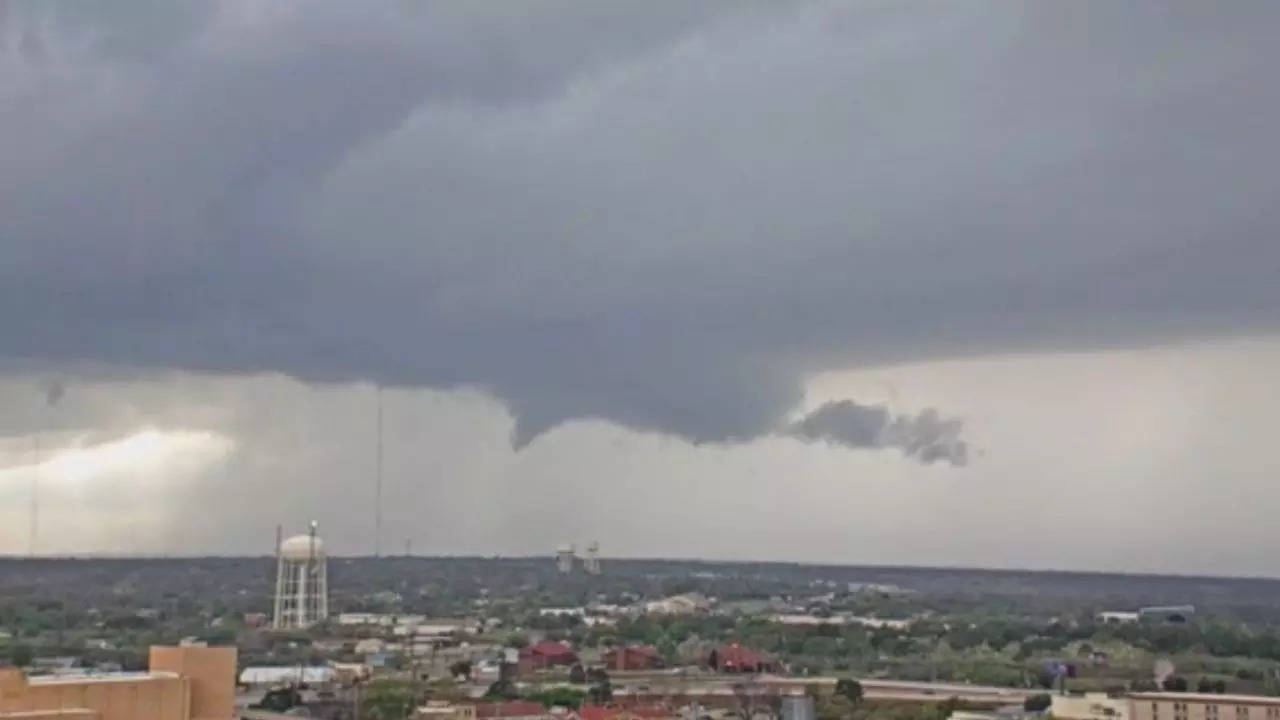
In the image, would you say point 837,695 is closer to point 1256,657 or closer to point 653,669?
point 653,669

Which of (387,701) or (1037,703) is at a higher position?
(1037,703)

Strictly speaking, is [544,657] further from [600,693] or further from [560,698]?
[560,698]

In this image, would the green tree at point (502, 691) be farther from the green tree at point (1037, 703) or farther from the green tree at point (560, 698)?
the green tree at point (1037, 703)

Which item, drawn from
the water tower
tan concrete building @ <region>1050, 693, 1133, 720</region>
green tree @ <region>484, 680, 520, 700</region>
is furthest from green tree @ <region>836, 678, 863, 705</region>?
the water tower

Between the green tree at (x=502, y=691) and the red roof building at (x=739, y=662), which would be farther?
the red roof building at (x=739, y=662)

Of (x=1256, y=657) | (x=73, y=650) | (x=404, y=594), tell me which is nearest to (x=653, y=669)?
(x=73, y=650)

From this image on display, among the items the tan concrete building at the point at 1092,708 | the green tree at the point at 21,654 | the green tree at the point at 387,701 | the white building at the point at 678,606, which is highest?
the white building at the point at 678,606

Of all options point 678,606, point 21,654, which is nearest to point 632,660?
point 21,654

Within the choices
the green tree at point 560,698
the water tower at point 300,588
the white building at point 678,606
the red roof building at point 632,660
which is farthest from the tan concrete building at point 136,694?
the white building at point 678,606

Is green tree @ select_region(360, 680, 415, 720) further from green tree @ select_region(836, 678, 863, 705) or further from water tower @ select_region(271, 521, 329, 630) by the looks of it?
water tower @ select_region(271, 521, 329, 630)
